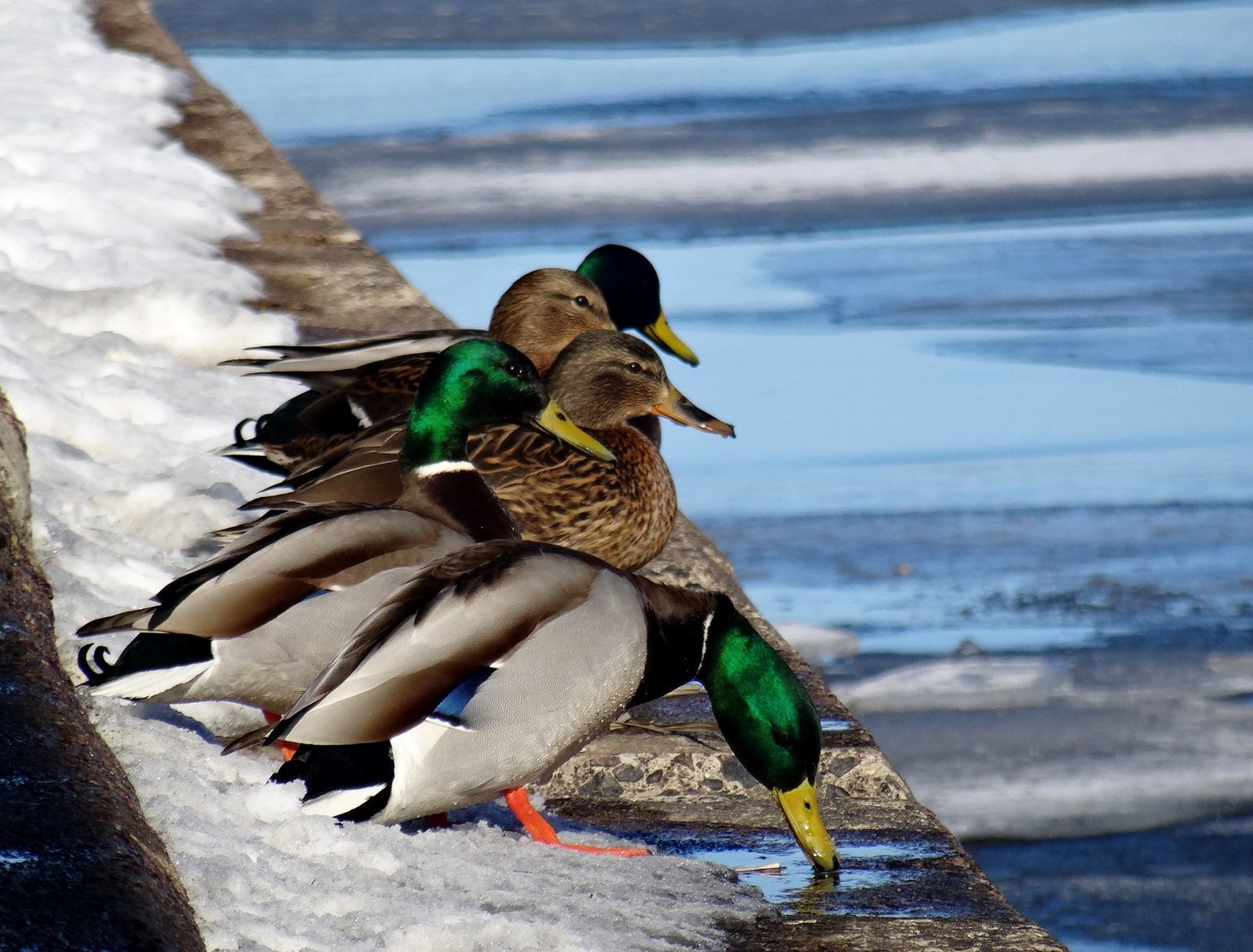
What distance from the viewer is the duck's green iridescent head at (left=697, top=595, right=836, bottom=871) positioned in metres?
2.84

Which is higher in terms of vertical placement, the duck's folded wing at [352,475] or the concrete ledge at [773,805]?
the duck's folded wing at [352,475]

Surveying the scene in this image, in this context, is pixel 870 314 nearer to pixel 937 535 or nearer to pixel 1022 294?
pixel 1022 294

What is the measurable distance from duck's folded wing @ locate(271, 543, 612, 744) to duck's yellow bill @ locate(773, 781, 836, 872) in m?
0.42

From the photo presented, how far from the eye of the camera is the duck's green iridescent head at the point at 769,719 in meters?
2.84

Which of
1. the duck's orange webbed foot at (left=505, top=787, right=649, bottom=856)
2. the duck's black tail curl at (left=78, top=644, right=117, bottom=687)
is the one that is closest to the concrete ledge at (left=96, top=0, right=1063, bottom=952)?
the duck's orange webbed foot at (left=505, top=787, right=649, bottom=856)

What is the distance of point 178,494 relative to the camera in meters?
3.94

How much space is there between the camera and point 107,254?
5852 mm

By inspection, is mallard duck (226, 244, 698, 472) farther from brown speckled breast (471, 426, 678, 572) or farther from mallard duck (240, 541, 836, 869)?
mallard duck (240, 541, 836, 869)

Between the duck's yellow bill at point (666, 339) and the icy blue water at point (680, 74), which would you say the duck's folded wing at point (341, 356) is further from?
the icy blue water at point (680, 74)

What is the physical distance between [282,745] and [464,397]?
0.80m

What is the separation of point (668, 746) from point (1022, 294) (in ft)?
16.8

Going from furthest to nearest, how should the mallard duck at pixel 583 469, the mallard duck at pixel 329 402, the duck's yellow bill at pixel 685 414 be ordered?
1. the duck's yellow bill at pixel 685 414
2. the mallard duck at pixel 329 402
3. the mallard duck at pixel 583 469

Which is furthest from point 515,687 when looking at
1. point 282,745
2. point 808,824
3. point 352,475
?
point 352,475

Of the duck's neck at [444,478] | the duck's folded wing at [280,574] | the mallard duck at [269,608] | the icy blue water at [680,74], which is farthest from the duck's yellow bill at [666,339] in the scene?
the icy blue water at [680,74]
